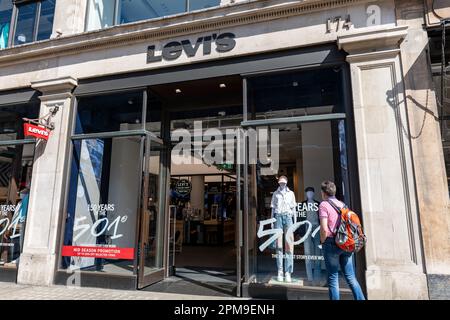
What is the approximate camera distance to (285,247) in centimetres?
603

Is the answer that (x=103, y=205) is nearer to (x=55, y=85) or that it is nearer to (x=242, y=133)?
(x=55, y=85)

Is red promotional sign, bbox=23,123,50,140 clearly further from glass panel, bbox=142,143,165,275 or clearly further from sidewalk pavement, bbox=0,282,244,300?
sidewalk pavement, bbox=0,282,244,300

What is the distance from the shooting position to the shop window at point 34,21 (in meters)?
8.84

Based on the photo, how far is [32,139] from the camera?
25.9 feet

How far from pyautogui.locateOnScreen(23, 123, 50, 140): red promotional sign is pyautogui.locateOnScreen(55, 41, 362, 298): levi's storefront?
2.02 feet

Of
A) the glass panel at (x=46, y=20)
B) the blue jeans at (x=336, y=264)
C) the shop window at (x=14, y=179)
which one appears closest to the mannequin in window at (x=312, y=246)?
the blue jeans at (x=336, y=264)

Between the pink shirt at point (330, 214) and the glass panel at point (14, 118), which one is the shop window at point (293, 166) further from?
the glass panel at point (14, 118)

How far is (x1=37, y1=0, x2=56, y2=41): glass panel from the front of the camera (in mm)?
8797

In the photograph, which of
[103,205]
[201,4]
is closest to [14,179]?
[103,205]

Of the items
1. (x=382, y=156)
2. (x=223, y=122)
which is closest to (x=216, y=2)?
(x=223, y=122)

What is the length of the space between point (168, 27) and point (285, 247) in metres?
5.31

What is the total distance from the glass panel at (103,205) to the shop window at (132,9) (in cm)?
323
